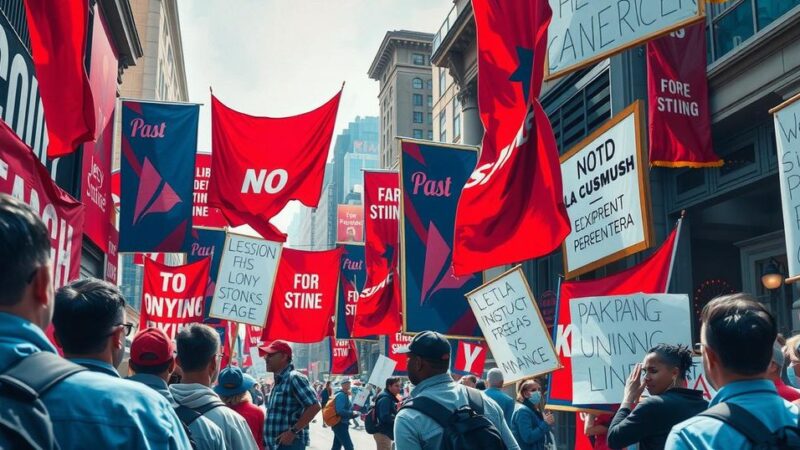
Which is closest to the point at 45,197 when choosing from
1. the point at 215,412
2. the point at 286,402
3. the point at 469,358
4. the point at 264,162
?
the point at 286,402

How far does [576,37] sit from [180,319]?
9381 mm

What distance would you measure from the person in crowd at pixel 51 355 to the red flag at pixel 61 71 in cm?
498

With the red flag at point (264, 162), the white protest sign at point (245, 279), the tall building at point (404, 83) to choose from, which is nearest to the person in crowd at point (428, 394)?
the red flag at point (264, 162)

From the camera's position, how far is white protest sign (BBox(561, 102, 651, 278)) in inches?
273

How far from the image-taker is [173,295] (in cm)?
1344

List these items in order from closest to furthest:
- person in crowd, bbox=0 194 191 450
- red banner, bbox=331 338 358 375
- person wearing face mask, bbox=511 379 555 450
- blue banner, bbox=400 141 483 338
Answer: person in crowd, bbox=0 194 191 450, person wearing face mask, bbox=511 379 555 450, blue banner, bbox=400 141 483 338, red banner, bbox=331 338 358 375

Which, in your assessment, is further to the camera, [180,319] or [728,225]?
[180,319]

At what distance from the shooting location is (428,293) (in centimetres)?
1163

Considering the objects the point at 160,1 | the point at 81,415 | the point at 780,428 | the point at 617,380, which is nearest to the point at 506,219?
the point at 617,380

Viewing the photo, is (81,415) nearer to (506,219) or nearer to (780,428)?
(780,428)

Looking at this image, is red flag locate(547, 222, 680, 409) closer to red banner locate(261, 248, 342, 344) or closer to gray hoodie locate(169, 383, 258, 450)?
gray hoodie locate(169, 383, 258, 450)

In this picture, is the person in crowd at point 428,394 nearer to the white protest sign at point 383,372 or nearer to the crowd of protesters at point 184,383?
the crowd of protesters at point 184,383

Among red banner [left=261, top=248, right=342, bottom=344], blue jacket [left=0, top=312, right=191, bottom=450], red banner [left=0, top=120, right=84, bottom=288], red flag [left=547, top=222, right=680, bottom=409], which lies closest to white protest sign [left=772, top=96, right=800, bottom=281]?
red flag [left=547, top=222, right=680, bottom=409]

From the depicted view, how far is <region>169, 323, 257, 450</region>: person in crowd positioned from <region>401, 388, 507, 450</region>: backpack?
0.91 metres
